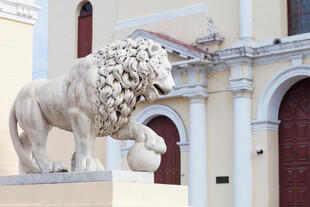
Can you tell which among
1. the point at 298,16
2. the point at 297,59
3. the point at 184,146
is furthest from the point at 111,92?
the point at 184,146

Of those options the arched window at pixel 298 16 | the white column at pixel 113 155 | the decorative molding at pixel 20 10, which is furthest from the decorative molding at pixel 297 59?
the decorative molding at pixel 20 10

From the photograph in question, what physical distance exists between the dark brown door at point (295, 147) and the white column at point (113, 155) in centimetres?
463

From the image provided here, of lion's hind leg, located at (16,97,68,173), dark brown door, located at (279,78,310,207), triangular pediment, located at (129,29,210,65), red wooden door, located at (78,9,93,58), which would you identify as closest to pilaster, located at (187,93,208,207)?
triangular pediment, located at (129,29,210,65)

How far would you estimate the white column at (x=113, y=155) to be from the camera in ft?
60.6

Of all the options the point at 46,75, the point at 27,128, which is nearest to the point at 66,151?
the point at 46,75

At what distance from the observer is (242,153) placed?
15.8m

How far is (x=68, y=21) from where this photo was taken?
804 inches

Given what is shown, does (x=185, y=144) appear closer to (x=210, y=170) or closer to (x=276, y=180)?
(x=210, y=170)

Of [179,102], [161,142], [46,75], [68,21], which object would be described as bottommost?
[161,142]

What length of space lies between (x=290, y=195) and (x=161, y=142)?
11.0 meters

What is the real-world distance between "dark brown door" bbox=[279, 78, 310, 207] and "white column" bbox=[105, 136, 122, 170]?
463 centimetres

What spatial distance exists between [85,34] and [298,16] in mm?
6849

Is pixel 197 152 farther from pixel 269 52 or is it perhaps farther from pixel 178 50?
pixel 269 52

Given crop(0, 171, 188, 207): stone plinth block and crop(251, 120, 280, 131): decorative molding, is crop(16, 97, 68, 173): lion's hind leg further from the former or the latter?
crop(251, 120, 280, 131): decorative molding
